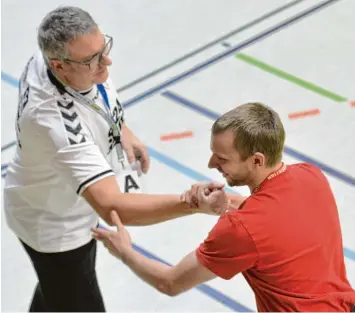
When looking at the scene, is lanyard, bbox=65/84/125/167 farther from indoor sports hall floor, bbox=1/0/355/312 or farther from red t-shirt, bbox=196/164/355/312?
indoor sports hall floor, bbox=1/0/355/312

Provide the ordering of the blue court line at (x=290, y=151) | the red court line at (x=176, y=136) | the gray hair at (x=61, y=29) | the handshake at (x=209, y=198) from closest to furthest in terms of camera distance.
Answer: the handshake at (x=209, y=198) < the gray hair at (x=61, y=29) < the blue court line at (x=290, y=151) < the red court line at (x=176, y=136)

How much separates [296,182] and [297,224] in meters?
0.19

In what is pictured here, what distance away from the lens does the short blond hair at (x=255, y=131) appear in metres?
3.21

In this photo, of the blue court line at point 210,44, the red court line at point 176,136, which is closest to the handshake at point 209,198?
the red court line at point 176,136

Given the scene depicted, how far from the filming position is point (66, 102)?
12.3 feet

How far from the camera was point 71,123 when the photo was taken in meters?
3.71

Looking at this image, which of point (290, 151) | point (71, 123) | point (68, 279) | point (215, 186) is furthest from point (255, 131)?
point (290, 151)

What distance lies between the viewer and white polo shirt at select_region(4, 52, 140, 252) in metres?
3.68

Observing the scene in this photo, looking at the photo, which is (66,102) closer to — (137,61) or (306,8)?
(137,61)

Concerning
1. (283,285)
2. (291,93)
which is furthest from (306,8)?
(283,285)

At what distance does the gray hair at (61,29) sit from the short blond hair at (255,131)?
2.86ft

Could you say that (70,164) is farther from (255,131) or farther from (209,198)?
(255,131)

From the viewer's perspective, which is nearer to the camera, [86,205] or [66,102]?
[66,102]

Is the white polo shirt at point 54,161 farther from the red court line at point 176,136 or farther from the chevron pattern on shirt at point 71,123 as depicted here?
the red court line at point 176,136
